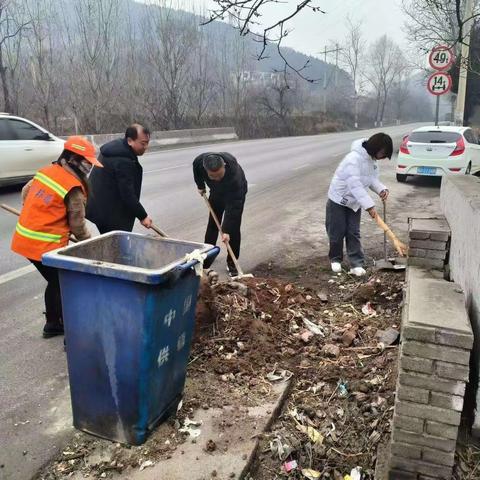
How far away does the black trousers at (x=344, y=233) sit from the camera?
597 cm

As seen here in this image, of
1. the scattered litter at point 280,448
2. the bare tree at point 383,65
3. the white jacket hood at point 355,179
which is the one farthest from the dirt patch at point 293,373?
the bare tree at point 383,65

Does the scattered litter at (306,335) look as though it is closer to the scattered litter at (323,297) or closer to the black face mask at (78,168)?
the scattered litter at (323,297)

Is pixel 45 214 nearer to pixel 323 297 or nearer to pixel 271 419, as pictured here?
pixel 271 419

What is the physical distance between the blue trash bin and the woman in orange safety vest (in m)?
0.90

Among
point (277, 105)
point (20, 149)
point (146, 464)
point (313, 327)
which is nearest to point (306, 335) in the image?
point (313, 327)

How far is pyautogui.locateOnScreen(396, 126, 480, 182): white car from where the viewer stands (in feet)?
39.5

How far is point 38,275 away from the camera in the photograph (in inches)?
219

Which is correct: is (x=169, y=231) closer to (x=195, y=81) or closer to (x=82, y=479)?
(x=82, y=479)

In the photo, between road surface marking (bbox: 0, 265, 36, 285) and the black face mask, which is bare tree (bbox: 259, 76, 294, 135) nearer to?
road surface marking (bbox: 0, 265, 36, 285)

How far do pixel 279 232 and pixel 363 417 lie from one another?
492cm

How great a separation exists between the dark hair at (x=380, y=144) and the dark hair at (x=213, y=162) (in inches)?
66.1

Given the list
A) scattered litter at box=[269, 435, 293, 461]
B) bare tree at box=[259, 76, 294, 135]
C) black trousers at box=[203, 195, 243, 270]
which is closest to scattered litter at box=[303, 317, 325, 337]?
scattered litter at box=[269, 435, 293, 461]

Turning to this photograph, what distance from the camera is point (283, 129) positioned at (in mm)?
42312

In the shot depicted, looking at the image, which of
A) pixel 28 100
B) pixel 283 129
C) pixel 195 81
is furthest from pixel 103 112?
pixel 283 129
